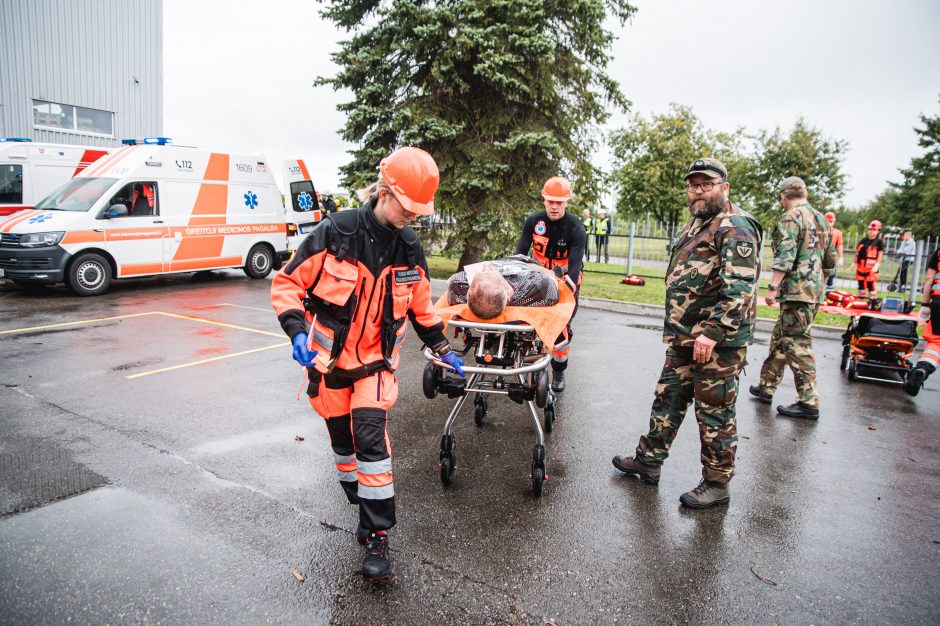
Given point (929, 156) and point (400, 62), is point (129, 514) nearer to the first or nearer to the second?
point (400, 62)

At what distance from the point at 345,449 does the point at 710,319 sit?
2401 millimetres

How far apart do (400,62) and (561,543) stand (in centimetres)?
1329

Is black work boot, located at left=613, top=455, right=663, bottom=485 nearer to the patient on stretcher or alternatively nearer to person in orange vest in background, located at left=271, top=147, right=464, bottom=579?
the patient on stretcher

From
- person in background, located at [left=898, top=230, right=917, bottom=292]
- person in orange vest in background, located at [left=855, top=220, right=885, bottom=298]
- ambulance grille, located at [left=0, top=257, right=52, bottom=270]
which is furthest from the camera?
person in background, located at [left=898, top=230, right=917, bottom=292]

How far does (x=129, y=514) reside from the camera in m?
3.38

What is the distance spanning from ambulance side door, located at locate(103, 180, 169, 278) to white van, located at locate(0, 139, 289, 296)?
0.06ft

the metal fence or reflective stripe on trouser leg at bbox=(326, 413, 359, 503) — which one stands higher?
the metal fence

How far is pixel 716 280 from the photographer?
3.75 metres

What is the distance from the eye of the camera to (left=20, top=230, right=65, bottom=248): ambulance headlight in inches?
408

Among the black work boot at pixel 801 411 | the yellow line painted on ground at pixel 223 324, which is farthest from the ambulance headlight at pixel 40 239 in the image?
the black work boot at pixel 801 411

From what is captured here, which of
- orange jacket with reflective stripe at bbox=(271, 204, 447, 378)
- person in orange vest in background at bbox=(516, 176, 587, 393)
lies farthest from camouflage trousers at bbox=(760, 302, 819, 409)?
orange jacket with reflective stripe at bbox=(271, 204, 447, 378)

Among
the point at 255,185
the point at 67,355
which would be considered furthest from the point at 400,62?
the point at 67,355

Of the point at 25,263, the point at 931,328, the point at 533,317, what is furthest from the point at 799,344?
the point at 25,263

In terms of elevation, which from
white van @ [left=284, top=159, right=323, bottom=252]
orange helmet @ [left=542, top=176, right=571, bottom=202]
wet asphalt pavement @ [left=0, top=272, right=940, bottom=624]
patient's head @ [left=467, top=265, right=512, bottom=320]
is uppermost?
white van @ [left=284, top=159, right=323, bottom=252]
